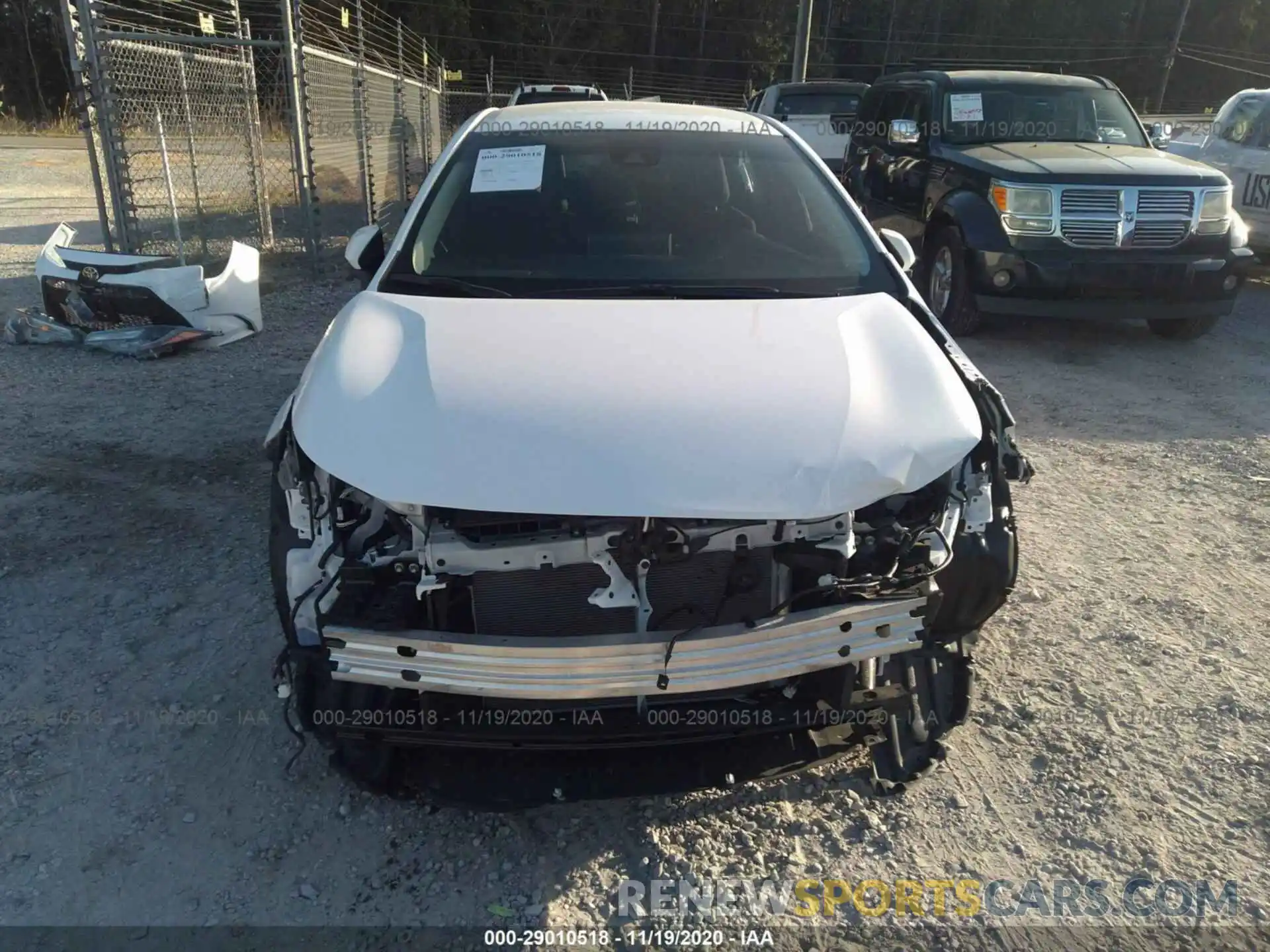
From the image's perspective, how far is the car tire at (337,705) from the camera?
234 cm

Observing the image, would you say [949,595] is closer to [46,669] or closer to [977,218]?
[46,669]

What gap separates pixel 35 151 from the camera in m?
18.9

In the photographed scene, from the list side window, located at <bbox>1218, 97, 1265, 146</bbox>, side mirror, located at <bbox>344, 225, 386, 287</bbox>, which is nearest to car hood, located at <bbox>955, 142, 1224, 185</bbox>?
side window, located at <bbox>1218, 97, 1265, 146</bbox>

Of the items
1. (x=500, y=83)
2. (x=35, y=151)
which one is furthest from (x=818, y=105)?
(x=500, y=83)

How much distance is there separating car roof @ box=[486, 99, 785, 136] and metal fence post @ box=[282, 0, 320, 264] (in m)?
5.10

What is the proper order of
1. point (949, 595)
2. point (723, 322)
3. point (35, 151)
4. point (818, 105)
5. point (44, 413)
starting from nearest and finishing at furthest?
point (949, 595)
point (723, 322)
point (44, 413)
point (818, 105)
point (35, 151)

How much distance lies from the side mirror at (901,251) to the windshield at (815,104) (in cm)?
1048

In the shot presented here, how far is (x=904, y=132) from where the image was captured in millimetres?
7645

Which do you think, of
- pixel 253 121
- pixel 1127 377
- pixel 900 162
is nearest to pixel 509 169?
pixel 1127 377

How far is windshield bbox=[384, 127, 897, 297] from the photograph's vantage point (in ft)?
10.5

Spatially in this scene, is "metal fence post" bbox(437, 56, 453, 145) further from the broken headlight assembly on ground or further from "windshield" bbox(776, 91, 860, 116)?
the broken headlight assembly on ground

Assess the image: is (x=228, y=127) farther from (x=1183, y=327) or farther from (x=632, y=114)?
(x=1183, y=327)

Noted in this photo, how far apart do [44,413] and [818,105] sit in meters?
11.3

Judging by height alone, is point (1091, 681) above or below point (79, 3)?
below
